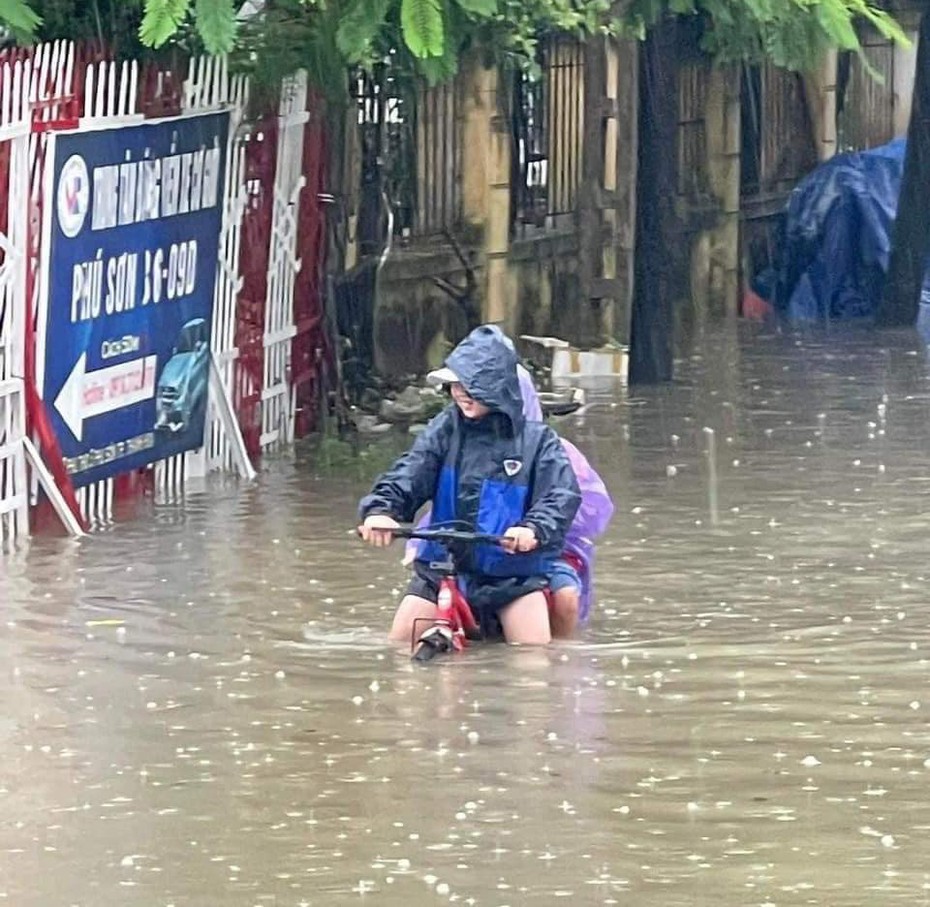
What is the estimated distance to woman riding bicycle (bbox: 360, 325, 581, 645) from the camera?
9.45 metres

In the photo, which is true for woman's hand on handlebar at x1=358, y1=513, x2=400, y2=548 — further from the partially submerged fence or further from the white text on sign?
the white text on sign

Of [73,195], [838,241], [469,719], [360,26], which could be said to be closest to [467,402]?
[469,719]

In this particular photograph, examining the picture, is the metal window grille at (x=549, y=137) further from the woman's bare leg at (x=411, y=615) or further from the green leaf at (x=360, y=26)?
the woman's bare leg at (x=411, y=615)

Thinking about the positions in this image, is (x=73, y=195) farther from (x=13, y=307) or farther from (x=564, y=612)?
(x=564, y=612)

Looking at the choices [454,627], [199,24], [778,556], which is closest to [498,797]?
[454,627]

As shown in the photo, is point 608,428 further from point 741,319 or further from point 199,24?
point 741,319

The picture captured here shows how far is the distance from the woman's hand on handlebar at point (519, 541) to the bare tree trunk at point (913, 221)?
43.0 feet

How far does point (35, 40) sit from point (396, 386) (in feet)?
17.2

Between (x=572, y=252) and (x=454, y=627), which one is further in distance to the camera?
(x=572, y=252)

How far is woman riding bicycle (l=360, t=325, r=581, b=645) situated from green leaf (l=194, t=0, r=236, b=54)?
2.79m

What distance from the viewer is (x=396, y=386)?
17016 mm

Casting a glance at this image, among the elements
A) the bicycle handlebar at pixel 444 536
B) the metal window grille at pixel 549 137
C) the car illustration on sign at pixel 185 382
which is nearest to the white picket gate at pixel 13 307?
the car illustration on sign at pixel 185 382

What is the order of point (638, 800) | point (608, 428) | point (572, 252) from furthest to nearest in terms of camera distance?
point (572, 252), point (608, 428), point (638, 800)

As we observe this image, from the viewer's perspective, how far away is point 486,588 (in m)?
9.59
